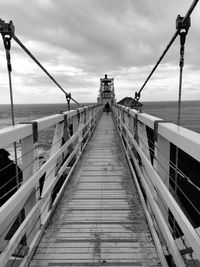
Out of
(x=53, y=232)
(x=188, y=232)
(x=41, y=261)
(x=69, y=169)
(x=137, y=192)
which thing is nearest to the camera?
(x=188, y=232)

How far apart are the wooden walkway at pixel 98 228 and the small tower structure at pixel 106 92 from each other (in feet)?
88.2

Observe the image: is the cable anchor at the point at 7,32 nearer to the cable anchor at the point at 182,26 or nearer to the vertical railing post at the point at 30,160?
the vertical railing post at the point at 30,160

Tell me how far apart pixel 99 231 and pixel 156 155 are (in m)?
Answer: 1.25

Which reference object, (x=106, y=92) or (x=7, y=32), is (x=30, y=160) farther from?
(x=106, y=92)

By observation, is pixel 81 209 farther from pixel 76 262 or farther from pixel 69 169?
pixel 69 169

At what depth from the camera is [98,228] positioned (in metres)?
3.04

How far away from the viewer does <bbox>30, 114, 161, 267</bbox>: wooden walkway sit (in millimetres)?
2477

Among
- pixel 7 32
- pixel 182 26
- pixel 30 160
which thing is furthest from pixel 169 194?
pixel 7 32

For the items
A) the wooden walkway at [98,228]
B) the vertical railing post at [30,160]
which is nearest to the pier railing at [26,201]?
the vertical railing post at [30,160]

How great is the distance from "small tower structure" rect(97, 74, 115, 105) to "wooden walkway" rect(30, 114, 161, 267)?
2687cm

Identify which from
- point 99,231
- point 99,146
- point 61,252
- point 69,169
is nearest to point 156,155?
point 99,231

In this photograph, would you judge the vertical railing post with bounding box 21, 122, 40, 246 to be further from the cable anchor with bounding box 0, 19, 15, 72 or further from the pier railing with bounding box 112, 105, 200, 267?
the pier railing with bounding box 112, 105, 200, 267

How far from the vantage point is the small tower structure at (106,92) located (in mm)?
31953

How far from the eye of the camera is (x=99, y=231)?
297 centimetres
